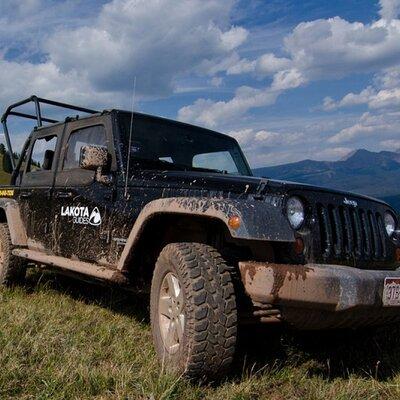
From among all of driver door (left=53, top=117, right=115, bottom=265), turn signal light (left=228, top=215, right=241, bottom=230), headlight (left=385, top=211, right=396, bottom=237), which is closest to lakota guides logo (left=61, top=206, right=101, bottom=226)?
driver door (left=53, top=117, right=115, bottom=265)

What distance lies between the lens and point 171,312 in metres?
3.04

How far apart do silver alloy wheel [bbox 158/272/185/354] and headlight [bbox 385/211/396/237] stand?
1.61m

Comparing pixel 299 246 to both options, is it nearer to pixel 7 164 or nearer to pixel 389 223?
pixel 389 223

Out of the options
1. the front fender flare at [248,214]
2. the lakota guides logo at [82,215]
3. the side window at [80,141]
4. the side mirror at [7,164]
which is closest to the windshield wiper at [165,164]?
the side window at [80,141]

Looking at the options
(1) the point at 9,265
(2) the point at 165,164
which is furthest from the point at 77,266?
(1) the point at 9,265

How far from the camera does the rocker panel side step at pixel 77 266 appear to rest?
3.62 m

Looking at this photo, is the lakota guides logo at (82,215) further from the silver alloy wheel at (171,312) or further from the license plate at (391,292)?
the license plate at (391,292)

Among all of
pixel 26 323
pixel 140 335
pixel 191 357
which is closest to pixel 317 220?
pixel 191 357

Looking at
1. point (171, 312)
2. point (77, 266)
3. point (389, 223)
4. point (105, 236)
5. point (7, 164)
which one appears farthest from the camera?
point (7, 164)

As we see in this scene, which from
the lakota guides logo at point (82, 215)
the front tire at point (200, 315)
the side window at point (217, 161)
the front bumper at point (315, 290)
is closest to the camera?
the front bumper at point (315, 290)

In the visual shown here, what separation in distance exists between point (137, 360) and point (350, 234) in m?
1.53

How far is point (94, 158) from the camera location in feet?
12.3

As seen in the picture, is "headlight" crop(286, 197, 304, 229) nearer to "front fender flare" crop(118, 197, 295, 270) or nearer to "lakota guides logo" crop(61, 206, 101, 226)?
"front fender flare" crop(118, 197, 295, 270)

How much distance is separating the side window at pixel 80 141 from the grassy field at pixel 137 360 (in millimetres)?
1313
